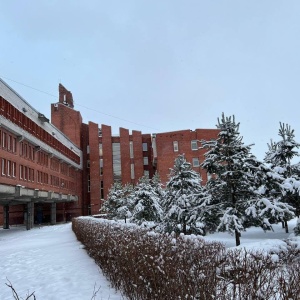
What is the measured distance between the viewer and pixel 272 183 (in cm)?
1300

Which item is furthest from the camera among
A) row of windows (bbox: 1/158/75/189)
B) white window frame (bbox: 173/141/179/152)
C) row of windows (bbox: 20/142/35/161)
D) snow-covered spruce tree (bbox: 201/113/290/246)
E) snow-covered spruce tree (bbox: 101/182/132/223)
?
white window frame (bbox: 173/141/179/152)

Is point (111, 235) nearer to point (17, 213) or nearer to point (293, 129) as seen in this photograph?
point (293, 129)

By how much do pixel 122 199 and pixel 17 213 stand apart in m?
28.4

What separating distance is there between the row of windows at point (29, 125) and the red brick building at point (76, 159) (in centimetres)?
12

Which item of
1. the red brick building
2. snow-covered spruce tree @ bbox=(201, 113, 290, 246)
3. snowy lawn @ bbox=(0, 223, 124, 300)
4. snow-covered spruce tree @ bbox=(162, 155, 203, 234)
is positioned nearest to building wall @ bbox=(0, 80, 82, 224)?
the red brick building

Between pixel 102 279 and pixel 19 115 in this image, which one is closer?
pixel 102 279

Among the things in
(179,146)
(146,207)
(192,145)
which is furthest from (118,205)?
(192,145)

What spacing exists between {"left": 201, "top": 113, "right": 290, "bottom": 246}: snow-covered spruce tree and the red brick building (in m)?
28.5

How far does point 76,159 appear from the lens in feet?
204

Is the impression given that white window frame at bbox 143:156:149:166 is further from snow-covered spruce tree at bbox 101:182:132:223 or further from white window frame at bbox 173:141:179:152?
snow-covered spruce tree at bbox 101:182:132:223

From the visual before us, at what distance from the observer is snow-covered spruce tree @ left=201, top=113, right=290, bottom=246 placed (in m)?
12.7

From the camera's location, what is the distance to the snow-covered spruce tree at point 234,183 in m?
12.7

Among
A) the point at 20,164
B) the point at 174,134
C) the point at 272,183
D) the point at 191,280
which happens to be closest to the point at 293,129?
the point at 272,183

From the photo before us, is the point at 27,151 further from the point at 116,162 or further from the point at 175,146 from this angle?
the point at 175,146
